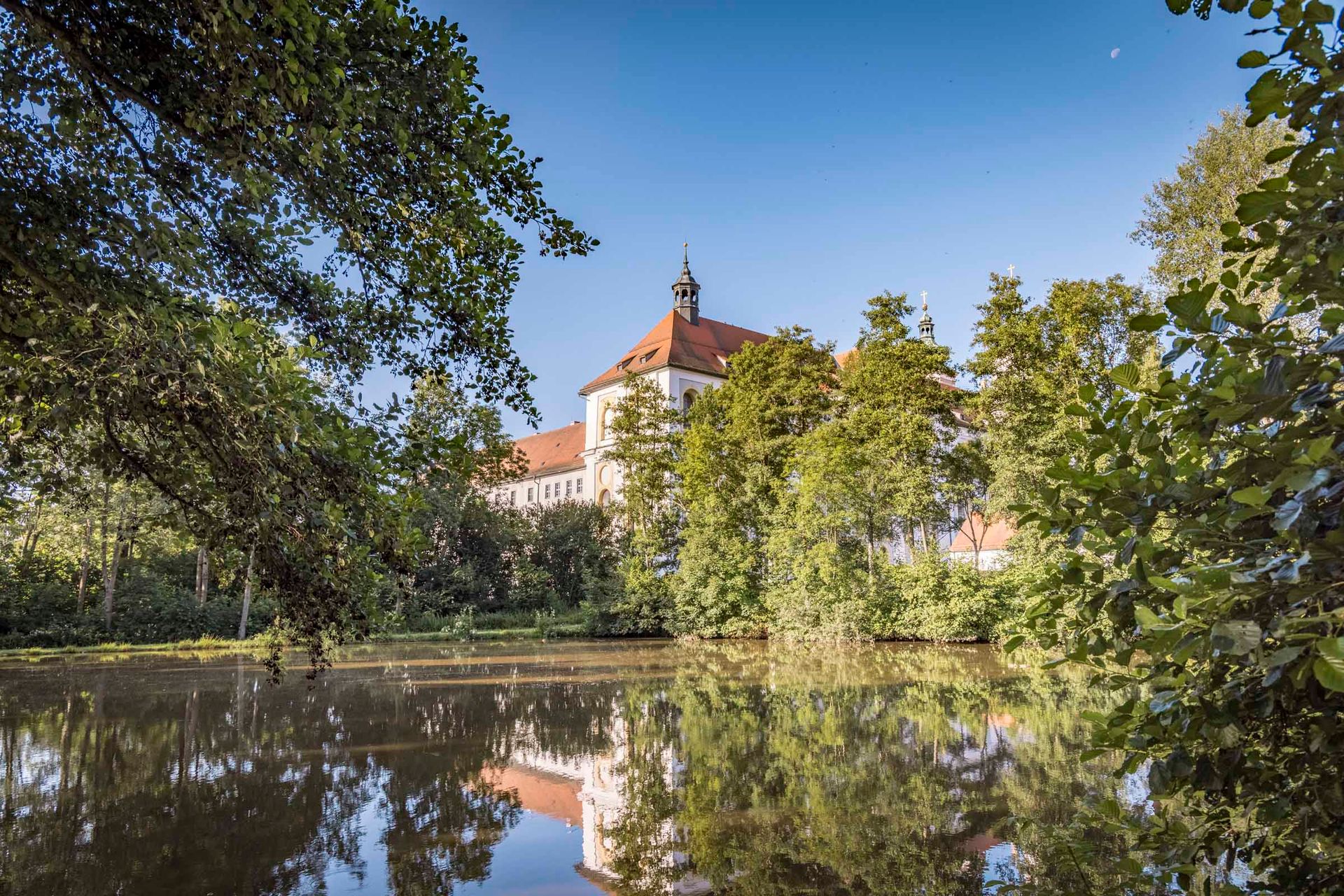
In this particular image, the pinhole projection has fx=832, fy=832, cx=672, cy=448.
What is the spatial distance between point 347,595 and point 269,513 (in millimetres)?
689

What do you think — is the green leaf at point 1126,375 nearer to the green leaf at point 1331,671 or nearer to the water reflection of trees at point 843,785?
the green leaf at point 1331,671

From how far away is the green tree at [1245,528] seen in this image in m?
1.56

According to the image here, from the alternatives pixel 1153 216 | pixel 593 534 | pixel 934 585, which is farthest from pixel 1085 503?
pixel 593 534

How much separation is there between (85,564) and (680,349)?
31.7 meters

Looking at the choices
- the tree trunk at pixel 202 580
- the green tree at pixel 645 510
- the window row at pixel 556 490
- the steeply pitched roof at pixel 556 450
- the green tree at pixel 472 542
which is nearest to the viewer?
the tree trunk at pixel 202 580

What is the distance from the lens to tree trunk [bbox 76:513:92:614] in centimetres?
2792

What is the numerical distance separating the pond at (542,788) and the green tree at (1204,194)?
13762mm

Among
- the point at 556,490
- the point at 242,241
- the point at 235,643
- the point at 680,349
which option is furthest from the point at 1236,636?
the point at 556,490

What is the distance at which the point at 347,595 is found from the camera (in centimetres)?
446

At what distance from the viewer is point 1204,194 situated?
2255cm

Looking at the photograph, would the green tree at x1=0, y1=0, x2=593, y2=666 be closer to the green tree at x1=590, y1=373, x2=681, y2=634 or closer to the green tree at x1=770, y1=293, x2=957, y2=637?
the green tree at x1=770, y1=293, x2=957, y2=637

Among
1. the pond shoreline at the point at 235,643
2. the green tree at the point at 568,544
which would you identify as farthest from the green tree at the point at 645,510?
the green tree at the point at 568,544

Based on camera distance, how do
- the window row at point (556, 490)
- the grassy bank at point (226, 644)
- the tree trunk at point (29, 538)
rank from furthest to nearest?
the window row at point (556, 490)
the tree trunk at point (29, 538)
the grassy bank at point (226, 644)

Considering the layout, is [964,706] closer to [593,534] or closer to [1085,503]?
[1085,503]
